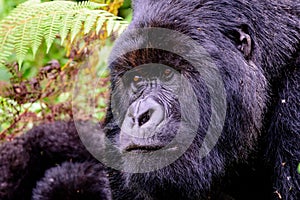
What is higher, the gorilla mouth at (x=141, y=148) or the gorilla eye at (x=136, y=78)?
the gorilla eye at (x=136, y=78)

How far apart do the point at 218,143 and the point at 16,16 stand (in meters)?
1.26

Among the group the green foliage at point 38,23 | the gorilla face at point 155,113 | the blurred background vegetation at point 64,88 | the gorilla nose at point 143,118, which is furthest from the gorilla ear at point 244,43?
the blurred background vegetation at point 64,88

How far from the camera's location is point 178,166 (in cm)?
274

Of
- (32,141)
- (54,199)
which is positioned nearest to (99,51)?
(32,141)

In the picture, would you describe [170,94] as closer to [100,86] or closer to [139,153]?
[139,153]

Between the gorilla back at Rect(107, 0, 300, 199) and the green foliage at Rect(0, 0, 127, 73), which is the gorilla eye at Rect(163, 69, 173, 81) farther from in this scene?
the green foliage at Rect(0, 0, 127, 73)

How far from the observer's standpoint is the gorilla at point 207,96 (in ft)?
8.83

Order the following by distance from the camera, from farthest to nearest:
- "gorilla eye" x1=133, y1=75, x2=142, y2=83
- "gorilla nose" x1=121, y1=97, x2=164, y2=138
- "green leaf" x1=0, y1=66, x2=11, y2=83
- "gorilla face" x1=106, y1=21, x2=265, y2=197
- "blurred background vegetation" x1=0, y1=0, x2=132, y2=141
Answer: "green leaf" x1=0, y1=66, x2=11, y2=83, "blurred background vegetation" x1=0, y1=0, x2=132, y2=141, "gorilla eye" x1=133, y1=75, x2=142, y2=83, "gorilla face" x1=106, y1=21, x2=265, y2=197, "gorilla nose" x1=121, y1=97, x2=164, y2=138

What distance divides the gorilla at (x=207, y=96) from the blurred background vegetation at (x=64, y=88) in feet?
4.06

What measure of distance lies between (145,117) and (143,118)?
0.01 metres

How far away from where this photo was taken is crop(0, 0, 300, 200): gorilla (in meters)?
2.69

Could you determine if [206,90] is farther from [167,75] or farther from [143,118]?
[143,118]

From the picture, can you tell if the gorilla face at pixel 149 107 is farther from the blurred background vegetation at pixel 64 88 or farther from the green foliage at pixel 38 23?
the blurred background vegetation at pixel 64 88

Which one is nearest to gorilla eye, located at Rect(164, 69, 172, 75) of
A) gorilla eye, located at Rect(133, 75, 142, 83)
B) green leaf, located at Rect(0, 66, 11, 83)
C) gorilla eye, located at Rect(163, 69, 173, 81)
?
gorilla eye, located at Rect(163, 69, 173, 81)
